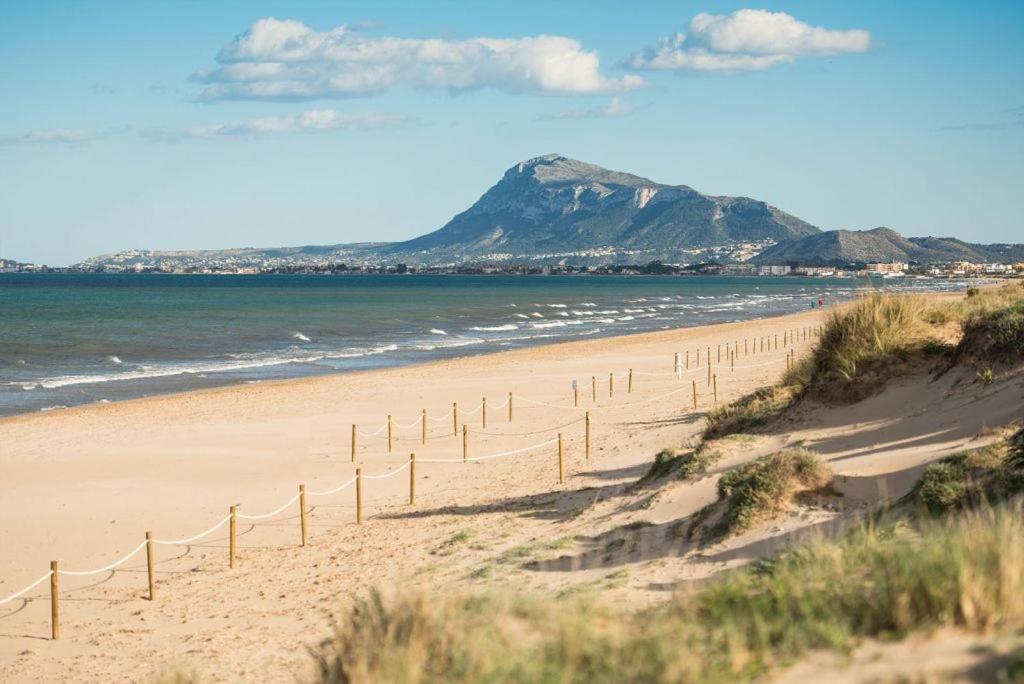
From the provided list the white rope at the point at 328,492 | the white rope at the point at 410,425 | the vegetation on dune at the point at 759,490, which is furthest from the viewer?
the white rope at the point at 410,425

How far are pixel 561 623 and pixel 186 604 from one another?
6.95m

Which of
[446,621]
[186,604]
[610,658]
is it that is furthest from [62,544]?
[610,658]

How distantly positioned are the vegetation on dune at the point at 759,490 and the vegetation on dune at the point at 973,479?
45.2 inches

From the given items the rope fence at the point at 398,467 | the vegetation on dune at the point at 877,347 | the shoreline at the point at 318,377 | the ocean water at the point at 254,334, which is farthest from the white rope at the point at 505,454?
the ocean water at the point at 254,334

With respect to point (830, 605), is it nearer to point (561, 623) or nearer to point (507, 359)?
point (561, 623)

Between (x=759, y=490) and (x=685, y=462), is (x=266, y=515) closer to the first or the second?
(x=685, y=462)

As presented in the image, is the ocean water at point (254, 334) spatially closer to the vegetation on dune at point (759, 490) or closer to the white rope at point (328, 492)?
the vegetation on dune at point (759, 490)

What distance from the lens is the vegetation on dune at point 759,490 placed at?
9.63 metres

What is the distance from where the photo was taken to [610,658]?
529 centimetres

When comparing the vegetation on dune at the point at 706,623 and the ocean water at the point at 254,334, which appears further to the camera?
Answer: the ocean water at the point at 254,334

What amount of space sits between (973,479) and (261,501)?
10924 mm

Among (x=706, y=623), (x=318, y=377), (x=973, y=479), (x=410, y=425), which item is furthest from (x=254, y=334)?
(x=706, y=623)

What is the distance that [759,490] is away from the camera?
977 cm

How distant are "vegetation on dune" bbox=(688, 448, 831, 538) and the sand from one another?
10.2 inches
